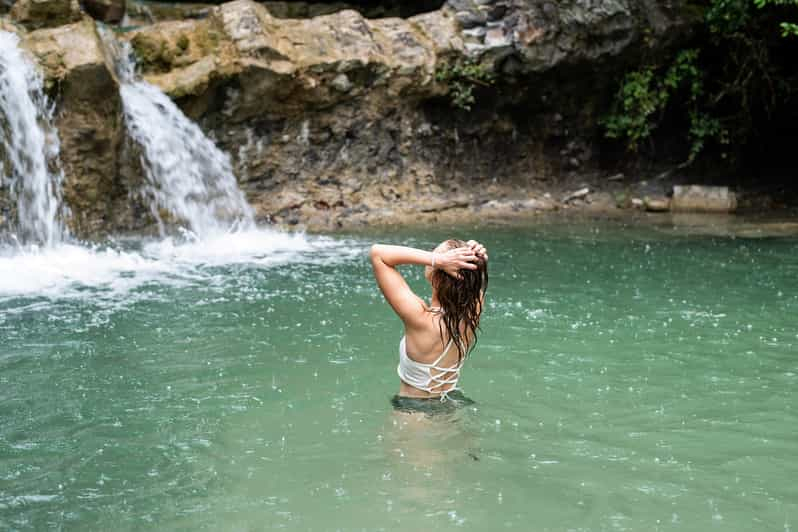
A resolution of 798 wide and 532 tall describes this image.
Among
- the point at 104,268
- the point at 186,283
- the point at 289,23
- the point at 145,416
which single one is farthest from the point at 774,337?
the point at 289,23

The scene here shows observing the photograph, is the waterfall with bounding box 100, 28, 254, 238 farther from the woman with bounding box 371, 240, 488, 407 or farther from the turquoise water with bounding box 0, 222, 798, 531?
the woman with bounding box 371, 240, 488, 407

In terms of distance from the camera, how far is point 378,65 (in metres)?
13.8

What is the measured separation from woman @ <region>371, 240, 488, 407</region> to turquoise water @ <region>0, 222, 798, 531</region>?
0.89ft

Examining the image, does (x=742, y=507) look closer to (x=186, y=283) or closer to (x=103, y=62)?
(x=186, y=283)

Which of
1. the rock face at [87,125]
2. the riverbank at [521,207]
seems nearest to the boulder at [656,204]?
the riverbank at [521,207]

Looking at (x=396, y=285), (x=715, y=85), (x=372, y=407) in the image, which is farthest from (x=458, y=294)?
(x=715, y=85)

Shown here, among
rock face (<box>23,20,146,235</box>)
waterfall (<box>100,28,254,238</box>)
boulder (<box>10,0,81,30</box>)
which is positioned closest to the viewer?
rock face (<box>23,20,146,235</box>)

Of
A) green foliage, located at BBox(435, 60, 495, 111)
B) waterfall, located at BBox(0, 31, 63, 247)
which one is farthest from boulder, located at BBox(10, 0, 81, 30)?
green foliage, located at BBox(435, 60, 495, 111)

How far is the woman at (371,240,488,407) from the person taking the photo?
486 centimetres

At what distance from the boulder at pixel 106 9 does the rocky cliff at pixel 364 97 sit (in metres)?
1.82

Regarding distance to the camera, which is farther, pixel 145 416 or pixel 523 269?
pixel 523 269

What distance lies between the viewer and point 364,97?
14039mm

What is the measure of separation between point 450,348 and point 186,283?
482cm

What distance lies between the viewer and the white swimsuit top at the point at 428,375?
5.21 m
